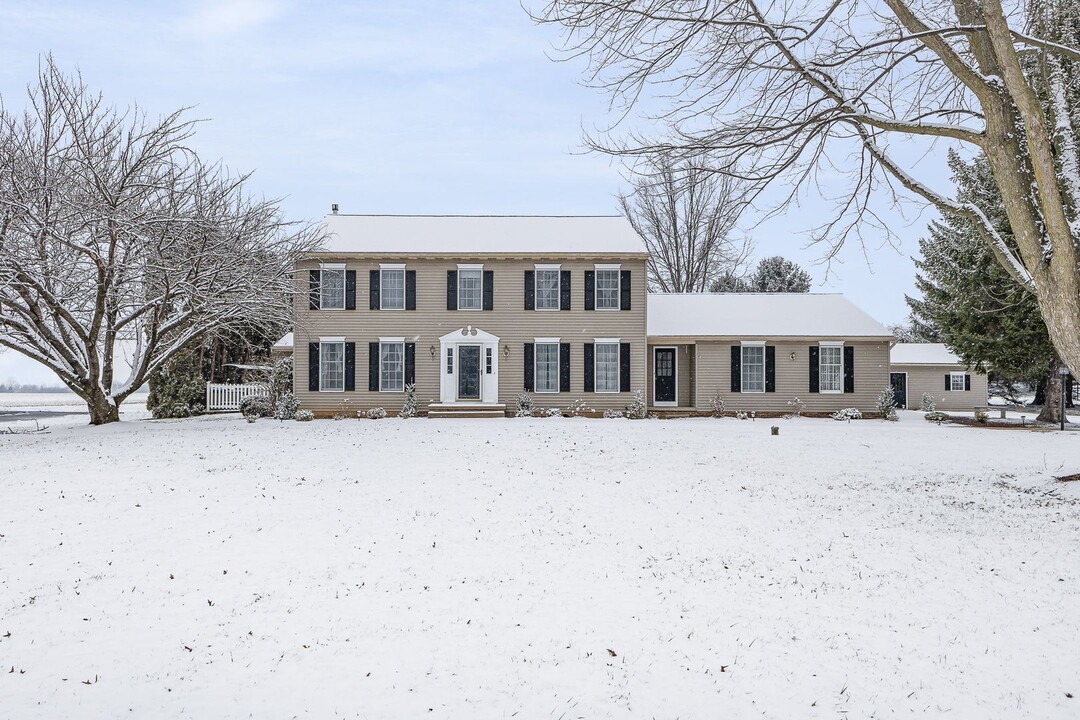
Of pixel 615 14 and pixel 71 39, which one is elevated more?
pixel 71 39

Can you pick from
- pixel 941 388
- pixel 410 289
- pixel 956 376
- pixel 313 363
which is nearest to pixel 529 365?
pixel 410 289

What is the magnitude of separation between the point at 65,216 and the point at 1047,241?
2029cm

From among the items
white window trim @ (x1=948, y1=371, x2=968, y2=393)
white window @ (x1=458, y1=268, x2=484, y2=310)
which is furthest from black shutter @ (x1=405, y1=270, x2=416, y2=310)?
white window trim @ (x1=948, y1=371, x2=968, y2=393)

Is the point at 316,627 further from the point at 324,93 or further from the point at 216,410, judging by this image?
the point at 216,410

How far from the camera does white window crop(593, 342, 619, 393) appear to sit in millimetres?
22797

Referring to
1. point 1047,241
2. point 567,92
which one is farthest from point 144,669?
point 1047,241

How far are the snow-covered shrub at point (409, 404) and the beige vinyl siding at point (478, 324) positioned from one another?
1.00 ft

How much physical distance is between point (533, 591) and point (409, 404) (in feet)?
54.5

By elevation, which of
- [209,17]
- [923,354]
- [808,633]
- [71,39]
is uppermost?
[71,39]

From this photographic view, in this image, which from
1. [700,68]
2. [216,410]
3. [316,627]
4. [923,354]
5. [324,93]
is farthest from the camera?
[923,354]

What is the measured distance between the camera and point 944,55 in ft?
30.6

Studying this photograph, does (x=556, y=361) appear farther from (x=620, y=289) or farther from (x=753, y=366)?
(x=753, y=366)

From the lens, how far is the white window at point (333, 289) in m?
22.7

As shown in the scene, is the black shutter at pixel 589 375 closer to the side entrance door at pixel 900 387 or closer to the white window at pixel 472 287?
the white window at pixel 472 287
